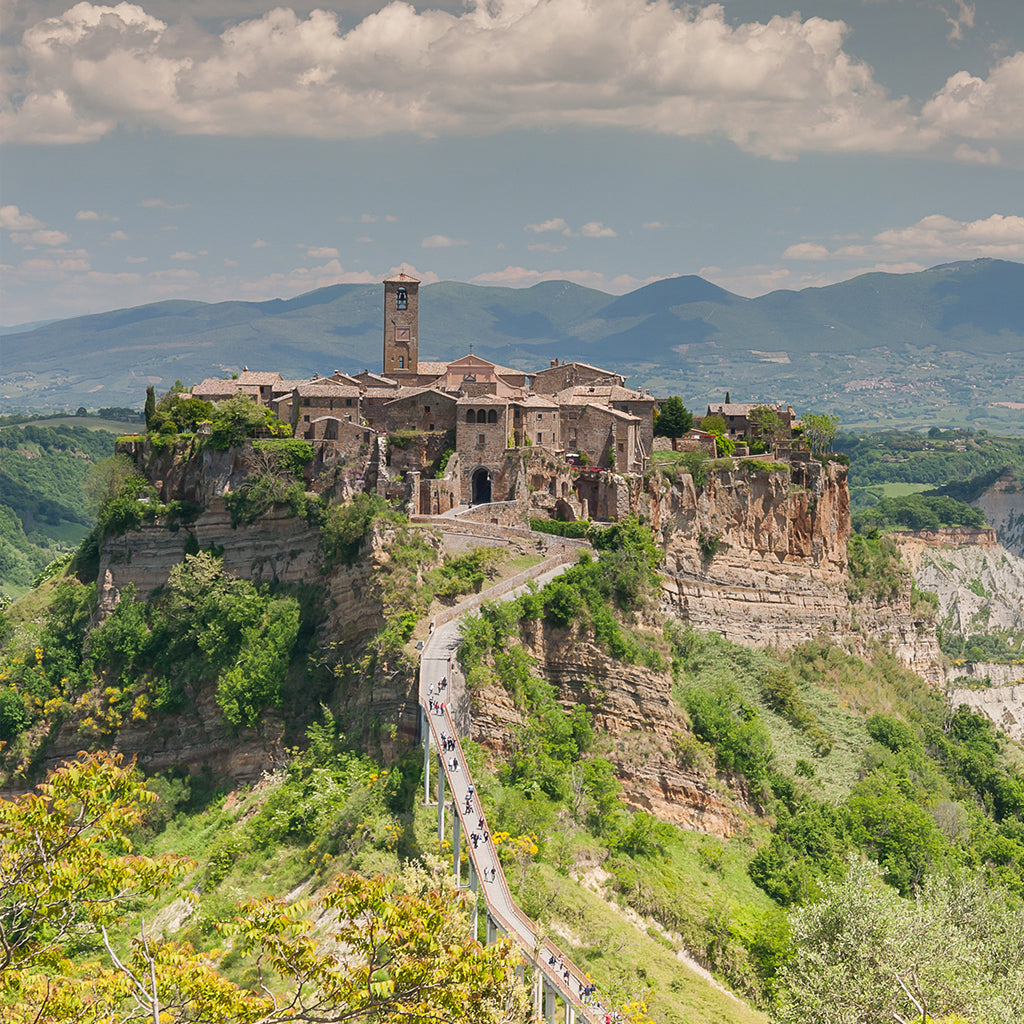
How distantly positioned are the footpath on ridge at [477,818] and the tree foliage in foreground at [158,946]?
5858mm

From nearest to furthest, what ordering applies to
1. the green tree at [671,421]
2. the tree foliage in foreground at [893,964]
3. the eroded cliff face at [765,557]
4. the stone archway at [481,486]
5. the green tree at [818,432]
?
the tree foliage in foreground at [893,964] → the stone archway at [481,486] → the eroded cliff face at [765,557] → the green tree at [671,421] → the green tree at [818,432]

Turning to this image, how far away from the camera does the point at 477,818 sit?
1332 inches

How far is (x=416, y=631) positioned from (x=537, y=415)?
21075 millimetres

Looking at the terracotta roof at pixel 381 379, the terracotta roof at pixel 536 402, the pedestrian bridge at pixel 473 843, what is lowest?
the pedestrian bridge at pixel 473 843

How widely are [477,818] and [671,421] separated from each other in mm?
41079

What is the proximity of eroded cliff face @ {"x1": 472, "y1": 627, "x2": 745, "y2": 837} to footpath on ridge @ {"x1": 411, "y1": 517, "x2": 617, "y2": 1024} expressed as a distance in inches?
137

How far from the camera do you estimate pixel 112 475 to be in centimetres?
6588

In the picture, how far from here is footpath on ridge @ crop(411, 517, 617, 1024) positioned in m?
27.1

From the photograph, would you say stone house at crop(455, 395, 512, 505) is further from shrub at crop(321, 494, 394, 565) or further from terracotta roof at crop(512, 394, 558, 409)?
shrub at crop(321, 494, 394, 565)

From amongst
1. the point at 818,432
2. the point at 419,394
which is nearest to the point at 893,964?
the point at 419,394

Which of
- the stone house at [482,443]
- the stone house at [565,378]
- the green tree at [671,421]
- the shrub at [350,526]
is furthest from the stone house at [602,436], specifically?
the shrub at [350,526]

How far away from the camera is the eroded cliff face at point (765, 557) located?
63906 mm

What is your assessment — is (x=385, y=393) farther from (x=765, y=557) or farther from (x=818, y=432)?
(x=818, y=432)

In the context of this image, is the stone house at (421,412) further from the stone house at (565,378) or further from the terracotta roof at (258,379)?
the stone house at (565,378)
